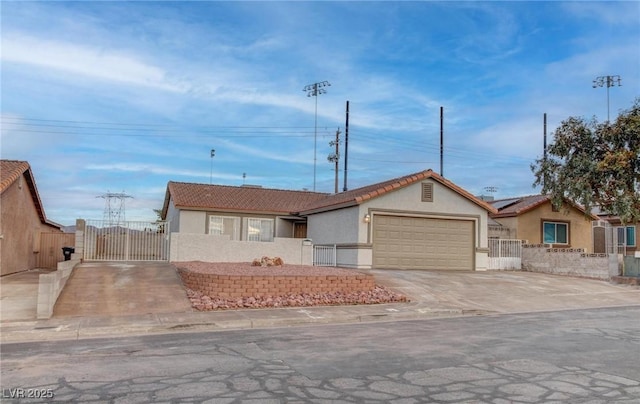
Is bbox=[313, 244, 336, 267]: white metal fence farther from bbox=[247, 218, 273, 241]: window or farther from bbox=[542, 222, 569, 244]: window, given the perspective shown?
bbox=[542, 222, 569, 244]: window

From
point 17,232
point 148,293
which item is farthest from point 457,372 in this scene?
point 17,232

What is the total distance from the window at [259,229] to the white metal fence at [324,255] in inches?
234

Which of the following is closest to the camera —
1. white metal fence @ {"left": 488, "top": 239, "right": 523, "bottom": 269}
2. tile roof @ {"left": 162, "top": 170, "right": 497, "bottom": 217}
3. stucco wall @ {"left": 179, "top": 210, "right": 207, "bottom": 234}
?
tile roof @ {"left": 162, "top": 170, "right": 497, "bottom": 217}

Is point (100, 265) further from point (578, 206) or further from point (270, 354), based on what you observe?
point (578, 206)

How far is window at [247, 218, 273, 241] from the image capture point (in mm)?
30125

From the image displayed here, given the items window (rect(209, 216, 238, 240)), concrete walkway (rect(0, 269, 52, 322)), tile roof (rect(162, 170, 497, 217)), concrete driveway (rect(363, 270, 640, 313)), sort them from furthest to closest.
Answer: window (rect(209, 216, 238, 240))
tile roof (rect(162, 170, 497, 217))
concrete driveway (rect(363, 270, 640, 313))
concrete walkway (rect(0, 269, 52, 322))

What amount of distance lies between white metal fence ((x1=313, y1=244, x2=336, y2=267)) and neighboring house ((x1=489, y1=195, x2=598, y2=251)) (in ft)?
35.6

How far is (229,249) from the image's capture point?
76.3 feet

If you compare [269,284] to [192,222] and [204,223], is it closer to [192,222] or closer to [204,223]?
[192,222]

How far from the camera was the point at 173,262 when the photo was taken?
874 inches

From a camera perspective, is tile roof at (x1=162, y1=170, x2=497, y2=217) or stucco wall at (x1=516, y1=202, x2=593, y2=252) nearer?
tile roof at (x1=162, y1=170, x2=497, y2=217)

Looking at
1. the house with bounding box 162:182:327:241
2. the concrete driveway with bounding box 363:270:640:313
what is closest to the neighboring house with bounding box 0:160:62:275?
the house with bounding box 162:182:327:241

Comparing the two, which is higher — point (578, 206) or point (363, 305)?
point (578, 206)

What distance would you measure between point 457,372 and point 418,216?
58.1 feet
